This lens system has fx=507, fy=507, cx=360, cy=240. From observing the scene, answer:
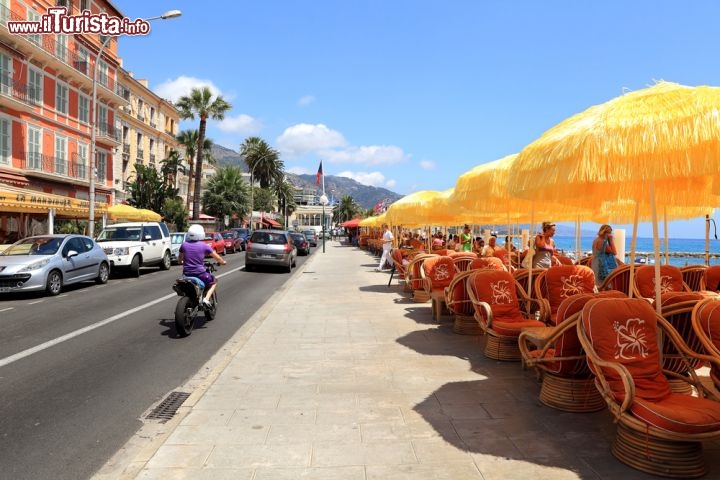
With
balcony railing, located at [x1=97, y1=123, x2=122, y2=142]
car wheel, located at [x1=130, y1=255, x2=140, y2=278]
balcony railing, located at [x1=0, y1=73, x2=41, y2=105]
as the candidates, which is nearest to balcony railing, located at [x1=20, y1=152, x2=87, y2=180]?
balcony railing, located at [x1=0, y1=73, x2=41, y2=105]

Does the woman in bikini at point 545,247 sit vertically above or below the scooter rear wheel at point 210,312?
above

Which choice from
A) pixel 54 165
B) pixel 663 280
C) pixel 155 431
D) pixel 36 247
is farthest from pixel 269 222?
pixel 155 431

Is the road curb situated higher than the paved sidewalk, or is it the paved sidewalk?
the paved sidewalk

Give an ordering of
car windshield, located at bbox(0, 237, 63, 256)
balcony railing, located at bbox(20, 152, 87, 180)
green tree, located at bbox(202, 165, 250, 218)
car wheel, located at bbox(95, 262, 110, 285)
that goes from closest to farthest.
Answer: car windshield, located at bbox(0, 237, 63, 256)
car wheel, located at bbox(95, 262, 110, 285)
balcony railing, located at bbox(20, 152, 87, 180)
green tree, located at bbox(202, 165, 250, 218)

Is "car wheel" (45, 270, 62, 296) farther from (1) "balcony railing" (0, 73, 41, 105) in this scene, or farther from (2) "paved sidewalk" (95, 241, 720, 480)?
(1) "balcony railing" (0, 73, 41, 105)

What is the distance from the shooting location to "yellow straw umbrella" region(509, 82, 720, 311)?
377cm

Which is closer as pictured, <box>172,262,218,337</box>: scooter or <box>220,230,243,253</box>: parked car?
<box>172,262,218,337</box>: scooter

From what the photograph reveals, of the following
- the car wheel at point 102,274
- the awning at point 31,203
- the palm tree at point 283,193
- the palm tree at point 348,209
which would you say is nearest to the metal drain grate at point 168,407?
the car wheel at point 102,274

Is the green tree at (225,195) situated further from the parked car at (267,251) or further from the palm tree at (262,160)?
the parked car at (267,251)

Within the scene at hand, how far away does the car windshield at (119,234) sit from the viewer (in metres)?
18.5

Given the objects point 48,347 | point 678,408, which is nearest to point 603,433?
point 678,408

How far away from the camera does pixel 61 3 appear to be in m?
31.2

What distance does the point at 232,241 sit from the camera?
3569cm

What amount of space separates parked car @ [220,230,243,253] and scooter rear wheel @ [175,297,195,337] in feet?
88.2
